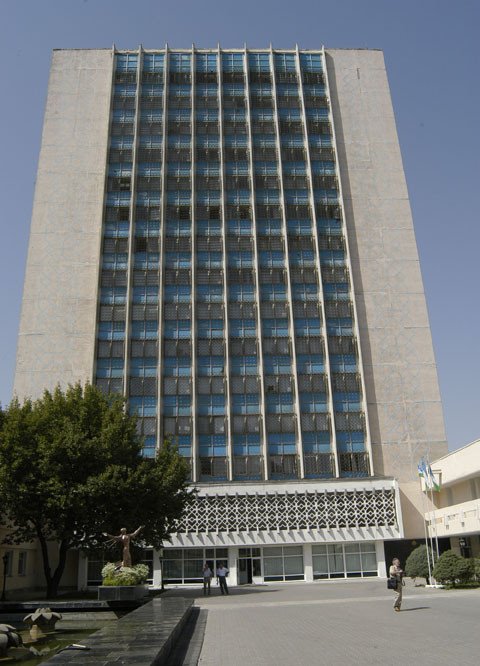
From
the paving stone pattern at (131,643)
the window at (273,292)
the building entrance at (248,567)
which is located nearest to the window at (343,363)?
the window at (273,292)

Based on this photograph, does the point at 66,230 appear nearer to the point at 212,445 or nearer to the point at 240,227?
the point at 240,227

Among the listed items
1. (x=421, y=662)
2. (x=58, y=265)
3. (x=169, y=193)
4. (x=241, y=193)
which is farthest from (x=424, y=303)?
(x=421, y=662)

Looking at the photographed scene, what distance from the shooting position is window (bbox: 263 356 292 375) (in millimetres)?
57719

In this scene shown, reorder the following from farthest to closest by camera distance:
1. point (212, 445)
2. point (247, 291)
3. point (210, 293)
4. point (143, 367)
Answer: point (247, 291)
point (210, 293)
point (143, 367)
point (212, 445)

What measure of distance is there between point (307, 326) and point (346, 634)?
44324mm

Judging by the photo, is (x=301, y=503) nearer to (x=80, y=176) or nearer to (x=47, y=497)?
(x=47, y=497)

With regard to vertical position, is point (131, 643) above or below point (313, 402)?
below

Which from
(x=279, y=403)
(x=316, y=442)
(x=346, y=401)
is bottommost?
(x=316, y=442)

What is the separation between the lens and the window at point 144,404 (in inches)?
2196

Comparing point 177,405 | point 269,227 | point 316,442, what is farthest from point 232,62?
point 316,442

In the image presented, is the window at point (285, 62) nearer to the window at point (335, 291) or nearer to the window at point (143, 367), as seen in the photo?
the window at point (335, 291)

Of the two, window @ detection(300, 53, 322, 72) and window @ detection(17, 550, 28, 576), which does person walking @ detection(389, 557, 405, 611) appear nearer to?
window @ detection(17, 550, 28, 576)

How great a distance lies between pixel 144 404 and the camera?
56.0m

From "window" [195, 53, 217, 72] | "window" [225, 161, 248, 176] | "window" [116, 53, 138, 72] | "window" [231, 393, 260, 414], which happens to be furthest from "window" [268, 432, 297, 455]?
"window" [116, 53, 138, 72]
